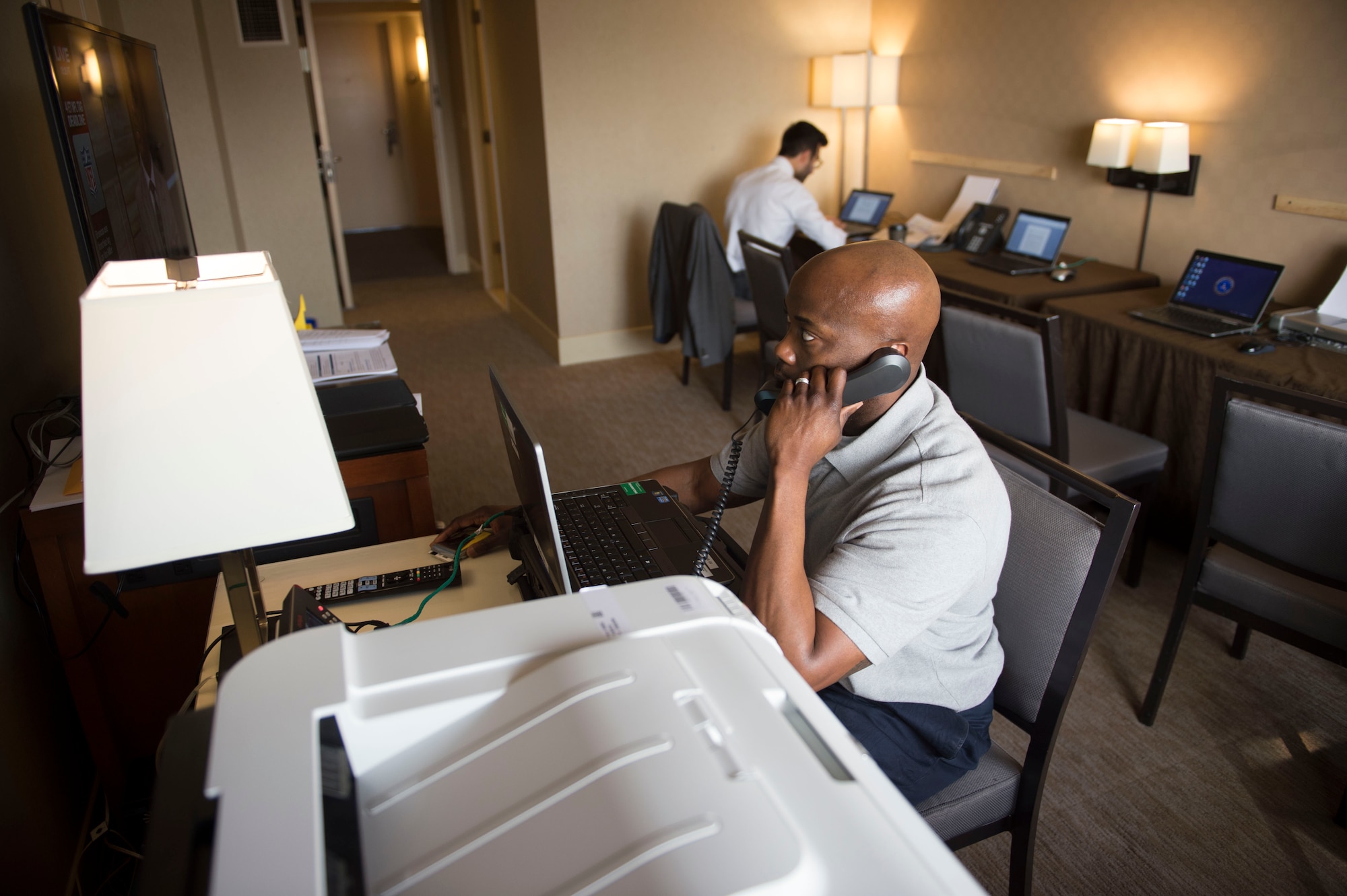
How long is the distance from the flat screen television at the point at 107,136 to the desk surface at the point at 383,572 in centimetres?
54

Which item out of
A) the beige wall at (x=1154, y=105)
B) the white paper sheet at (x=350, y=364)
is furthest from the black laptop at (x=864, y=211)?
the white paper sheet at (x=350, y=364)

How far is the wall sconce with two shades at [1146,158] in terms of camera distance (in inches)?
123

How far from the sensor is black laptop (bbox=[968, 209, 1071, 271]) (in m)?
3.53

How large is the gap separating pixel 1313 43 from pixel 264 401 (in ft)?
11.1

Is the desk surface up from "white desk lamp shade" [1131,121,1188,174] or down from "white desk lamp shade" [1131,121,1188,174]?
down

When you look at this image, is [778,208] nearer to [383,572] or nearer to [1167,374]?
[1167,374]

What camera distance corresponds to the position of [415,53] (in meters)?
8.41

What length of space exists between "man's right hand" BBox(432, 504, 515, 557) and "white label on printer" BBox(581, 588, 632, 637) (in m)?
0.67

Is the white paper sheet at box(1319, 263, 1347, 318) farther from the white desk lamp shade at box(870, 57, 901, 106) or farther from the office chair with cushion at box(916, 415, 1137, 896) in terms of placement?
the white desk lamp shade at box(870, 57, 901, 106)

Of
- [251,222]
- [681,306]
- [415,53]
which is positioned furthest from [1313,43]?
[415,53]

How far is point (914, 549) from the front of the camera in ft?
Answer: 3.56

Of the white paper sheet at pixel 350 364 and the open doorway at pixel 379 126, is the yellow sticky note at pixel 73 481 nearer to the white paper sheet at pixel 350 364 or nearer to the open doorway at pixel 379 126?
the white paper sheet at pixel 350 364

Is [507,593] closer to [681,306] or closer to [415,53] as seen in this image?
[681,306]

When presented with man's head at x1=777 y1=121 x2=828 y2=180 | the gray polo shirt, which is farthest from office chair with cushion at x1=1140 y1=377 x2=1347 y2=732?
man's head at x1=777 y1=121 x2=828 y2=180
